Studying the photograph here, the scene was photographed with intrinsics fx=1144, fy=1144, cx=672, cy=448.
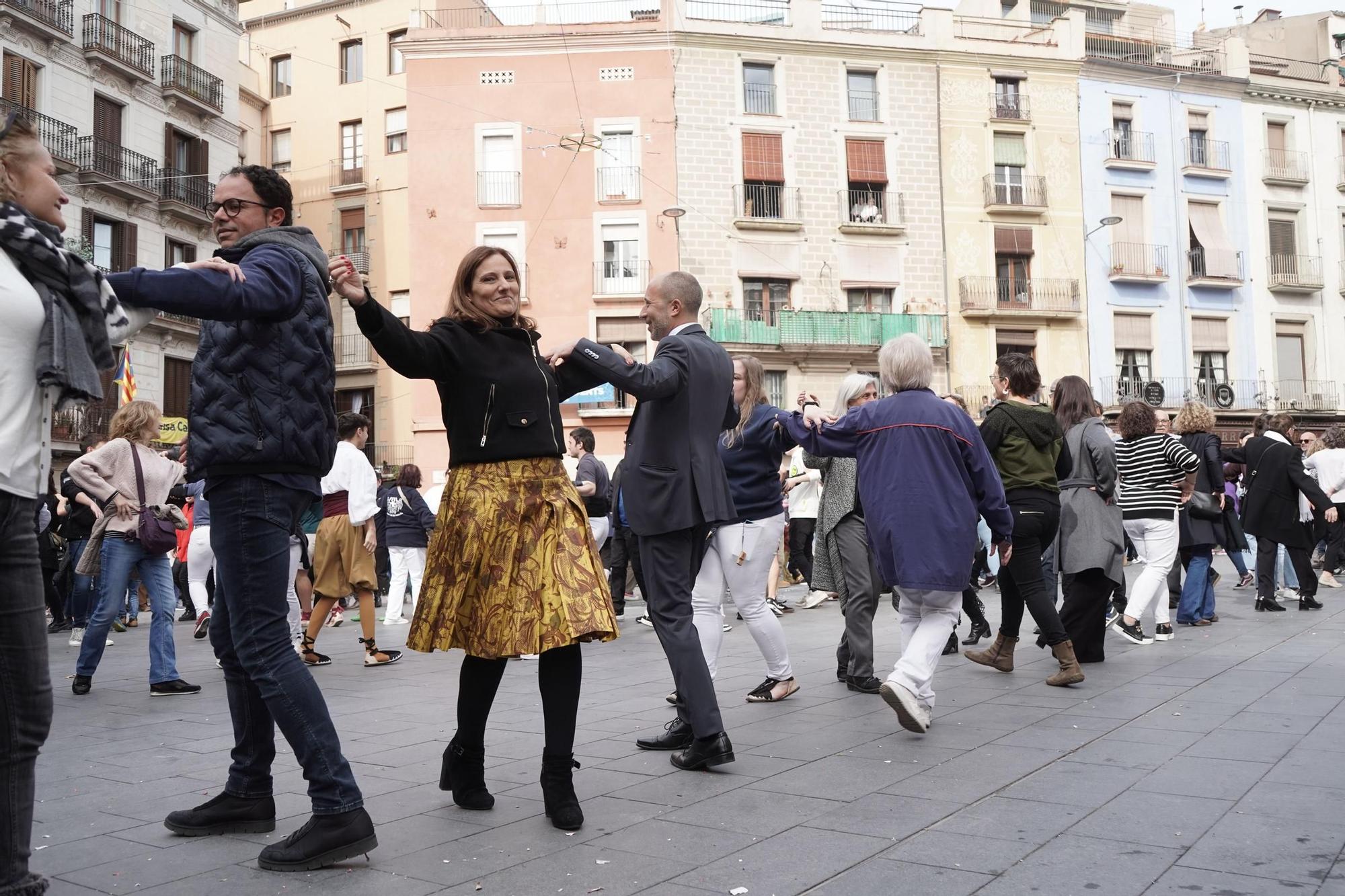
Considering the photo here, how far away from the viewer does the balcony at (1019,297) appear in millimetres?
35188

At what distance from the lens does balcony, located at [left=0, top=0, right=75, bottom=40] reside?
28.4 metres

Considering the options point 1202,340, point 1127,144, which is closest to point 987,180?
point 1127,144

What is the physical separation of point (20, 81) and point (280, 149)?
1282 cm

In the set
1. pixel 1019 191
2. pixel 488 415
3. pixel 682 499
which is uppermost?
pixel 1019 191

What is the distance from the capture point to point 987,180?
35.8 metres

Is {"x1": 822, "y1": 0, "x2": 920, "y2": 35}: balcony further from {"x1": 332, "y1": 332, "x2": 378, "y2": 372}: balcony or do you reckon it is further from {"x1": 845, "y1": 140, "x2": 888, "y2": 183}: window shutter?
{"x1": 332, "y1": 332, "x2": 378, "y2": 372}: balcony

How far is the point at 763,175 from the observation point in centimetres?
3422

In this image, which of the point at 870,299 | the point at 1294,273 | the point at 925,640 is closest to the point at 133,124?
the point at 870,299

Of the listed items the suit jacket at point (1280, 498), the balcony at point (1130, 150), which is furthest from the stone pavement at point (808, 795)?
the balcony at point (1130, 150)

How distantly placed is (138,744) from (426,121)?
3059cm

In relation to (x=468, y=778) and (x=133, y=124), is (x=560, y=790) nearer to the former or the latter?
(x=468, y=778)

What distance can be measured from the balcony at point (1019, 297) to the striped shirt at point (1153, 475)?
26.1m

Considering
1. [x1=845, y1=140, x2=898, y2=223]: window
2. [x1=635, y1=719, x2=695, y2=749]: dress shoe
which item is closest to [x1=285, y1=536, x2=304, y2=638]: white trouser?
[x1=635, y1=719, x2=695, y2=749]: dress shoe

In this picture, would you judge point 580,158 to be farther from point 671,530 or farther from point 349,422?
point 671,530
